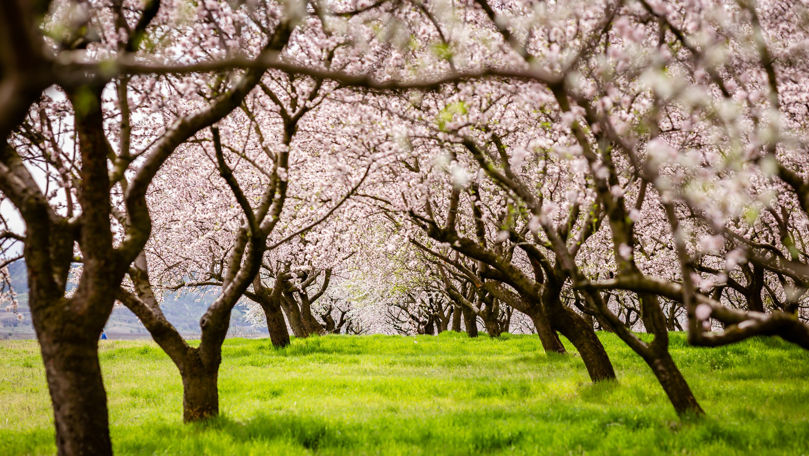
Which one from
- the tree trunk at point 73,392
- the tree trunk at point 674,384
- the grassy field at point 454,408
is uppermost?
the tree trunk at point 73,392

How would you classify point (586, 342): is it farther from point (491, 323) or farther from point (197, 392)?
point (491, 323)

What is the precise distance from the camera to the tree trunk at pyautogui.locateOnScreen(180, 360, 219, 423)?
9.20 metres

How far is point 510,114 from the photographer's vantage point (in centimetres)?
1166

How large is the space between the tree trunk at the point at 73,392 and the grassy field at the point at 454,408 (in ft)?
5.36

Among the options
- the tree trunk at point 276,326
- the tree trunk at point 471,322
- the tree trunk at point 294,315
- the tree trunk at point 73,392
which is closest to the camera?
the tree trunk at point 73,392

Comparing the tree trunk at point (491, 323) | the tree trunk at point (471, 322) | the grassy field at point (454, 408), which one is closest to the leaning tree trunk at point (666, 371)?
the grassy field at point (454, 408)

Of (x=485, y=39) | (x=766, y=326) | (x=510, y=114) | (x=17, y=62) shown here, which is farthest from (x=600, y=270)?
(x=17, y=62)

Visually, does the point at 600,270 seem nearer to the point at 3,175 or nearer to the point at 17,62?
the point at 3,175

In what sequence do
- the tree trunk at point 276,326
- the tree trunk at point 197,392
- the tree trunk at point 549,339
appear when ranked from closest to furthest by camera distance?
the tree trunk at point 197,392 → the tree trunk at point 549,339 → the tree trunk at point 276,326

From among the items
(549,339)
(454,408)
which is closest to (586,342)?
(454,408)

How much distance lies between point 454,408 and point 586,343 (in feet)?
12.9

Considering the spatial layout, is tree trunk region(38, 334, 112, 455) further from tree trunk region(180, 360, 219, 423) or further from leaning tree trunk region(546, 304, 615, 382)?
leaning tree trunk region(546, 304, 615, 382)

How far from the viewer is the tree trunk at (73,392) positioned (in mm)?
6113

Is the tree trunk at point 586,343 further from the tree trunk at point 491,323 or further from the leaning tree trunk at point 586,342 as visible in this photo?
the tree trunk at point 491,323
